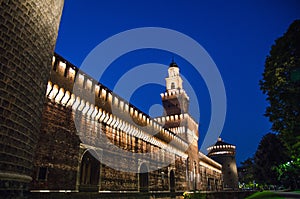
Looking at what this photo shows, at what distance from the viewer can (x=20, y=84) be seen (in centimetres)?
587

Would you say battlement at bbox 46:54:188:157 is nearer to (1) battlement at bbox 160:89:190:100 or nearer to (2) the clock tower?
(2) the clock tower

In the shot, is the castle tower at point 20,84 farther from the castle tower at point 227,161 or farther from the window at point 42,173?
the castle tower at point 227,161

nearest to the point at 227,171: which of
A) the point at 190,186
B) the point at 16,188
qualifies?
the point at 190,186

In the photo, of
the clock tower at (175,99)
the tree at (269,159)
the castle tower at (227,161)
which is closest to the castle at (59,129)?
the clock tower at (175,99)

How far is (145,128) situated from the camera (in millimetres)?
18391

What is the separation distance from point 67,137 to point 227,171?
43255 millimetres

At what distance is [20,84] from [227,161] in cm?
4770

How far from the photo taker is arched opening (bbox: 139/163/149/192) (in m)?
16.2

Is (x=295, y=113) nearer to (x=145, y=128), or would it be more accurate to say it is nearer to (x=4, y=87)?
(x=145, y=128)

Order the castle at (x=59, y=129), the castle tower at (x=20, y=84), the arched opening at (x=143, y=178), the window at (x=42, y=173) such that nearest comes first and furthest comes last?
1. the castle tower at (x=20, y=84)
2. the castle at (x=59, y=129)
3. the window at (x=42, y=173)
4. the arched opening at (x=143, y=178)

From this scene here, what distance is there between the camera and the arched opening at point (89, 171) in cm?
1117

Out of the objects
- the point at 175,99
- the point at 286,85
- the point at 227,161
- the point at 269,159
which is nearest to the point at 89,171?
the point at 286,85

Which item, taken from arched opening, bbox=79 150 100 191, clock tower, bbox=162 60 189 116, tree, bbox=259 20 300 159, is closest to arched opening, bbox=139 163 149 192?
arched opening, bbox=79 150 100 191

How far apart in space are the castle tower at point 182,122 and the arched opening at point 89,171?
54.7 feet
